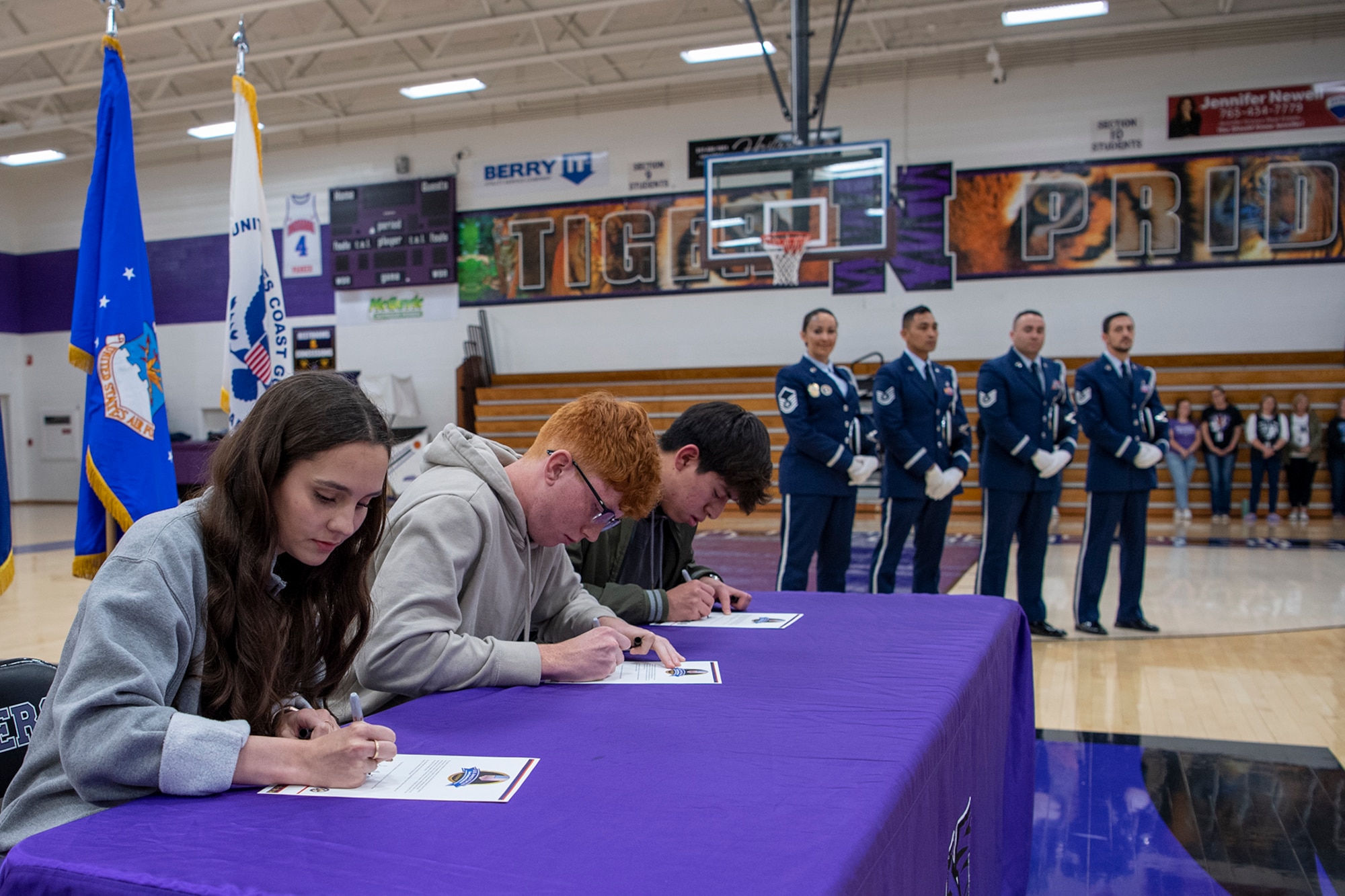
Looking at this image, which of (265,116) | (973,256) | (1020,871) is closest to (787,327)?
(973,256)

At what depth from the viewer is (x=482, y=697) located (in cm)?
148

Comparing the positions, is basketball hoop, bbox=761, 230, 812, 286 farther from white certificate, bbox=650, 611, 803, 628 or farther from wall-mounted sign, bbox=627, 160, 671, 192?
wall-mounted sign, bbox=627, 160, 671, 192

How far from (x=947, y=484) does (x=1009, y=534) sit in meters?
0.42

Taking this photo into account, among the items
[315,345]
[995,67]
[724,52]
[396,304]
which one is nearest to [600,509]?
[724,52]

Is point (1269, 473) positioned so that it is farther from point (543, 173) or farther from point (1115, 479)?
point (543, 173)

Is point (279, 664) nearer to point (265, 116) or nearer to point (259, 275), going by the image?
point (259, 275)

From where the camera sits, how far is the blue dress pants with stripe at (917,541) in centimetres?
530

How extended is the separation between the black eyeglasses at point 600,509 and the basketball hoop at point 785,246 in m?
4.65

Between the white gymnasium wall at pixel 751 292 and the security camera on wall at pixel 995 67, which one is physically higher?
the security camera on wall at pixel 995 67

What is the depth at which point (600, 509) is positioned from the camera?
1.69 m

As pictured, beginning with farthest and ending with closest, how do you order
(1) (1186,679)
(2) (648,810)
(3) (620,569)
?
1. (1) (1186,679)
2. (3) (620,569)
3. (2) (648,810)

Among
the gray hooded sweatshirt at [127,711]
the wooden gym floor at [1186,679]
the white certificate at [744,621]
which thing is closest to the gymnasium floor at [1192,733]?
the wooden gym floor at [1186,679]

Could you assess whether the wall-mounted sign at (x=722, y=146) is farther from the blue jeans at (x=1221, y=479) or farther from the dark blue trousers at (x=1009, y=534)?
the dark blue trousers at (x=1009, y=534)

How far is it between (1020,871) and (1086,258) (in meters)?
9.50
